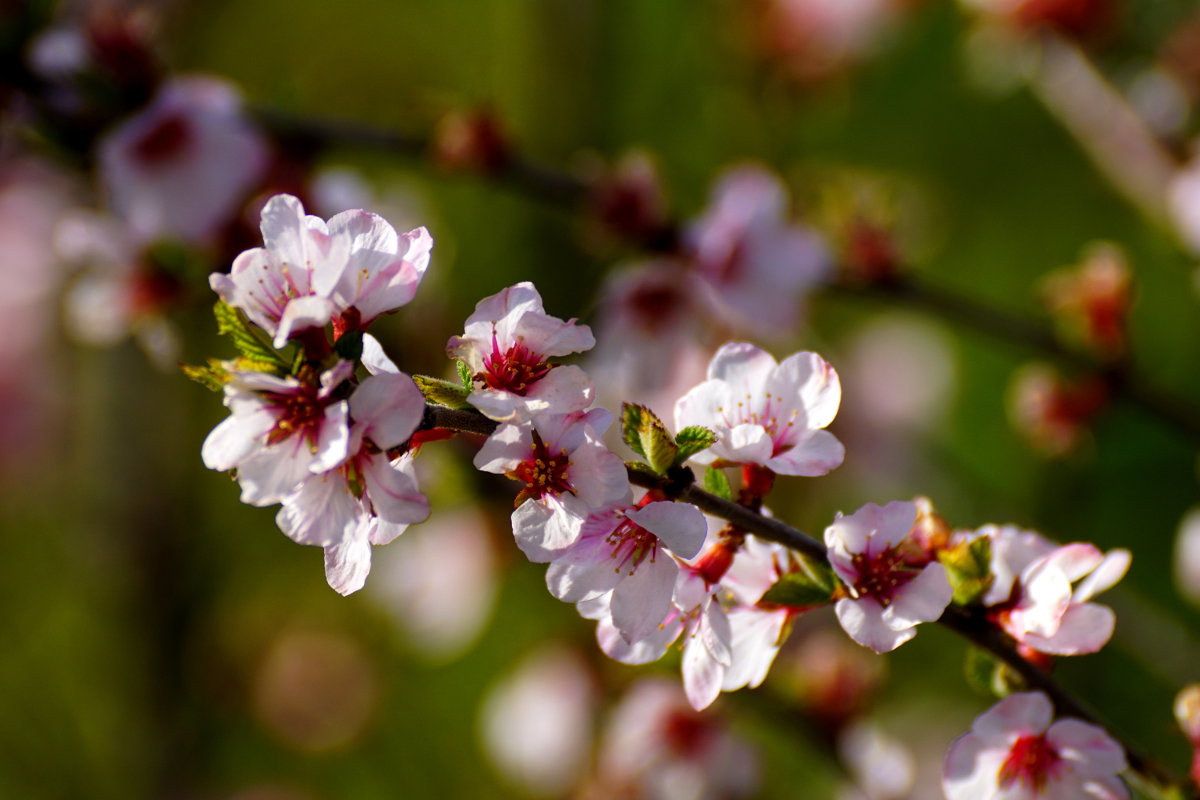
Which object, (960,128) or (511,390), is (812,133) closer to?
(960,128)

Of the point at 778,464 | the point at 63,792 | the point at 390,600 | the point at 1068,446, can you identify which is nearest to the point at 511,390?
the point at 778,464

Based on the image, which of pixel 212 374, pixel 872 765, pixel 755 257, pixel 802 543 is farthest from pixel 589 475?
pixel 755 257

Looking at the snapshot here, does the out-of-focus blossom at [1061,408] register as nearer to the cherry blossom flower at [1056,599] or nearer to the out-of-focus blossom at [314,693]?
the cherry blossom flower at [1056,599]

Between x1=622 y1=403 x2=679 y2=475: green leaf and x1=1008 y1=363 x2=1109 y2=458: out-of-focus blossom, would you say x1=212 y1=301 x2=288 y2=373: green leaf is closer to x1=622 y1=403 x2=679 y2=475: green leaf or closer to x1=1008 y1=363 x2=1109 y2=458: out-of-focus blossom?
x1=622 y1=403 x2=679 y2=475: green leaf

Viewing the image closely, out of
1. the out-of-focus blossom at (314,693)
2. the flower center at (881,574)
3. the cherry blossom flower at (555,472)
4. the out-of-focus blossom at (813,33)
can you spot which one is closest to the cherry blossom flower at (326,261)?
the cherry blossom flower at (555,472)

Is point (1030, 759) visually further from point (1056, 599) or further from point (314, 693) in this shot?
point (314, 693)

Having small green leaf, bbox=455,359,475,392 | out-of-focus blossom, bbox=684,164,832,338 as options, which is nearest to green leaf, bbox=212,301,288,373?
small green leaf, bbox=455,359,475,392
